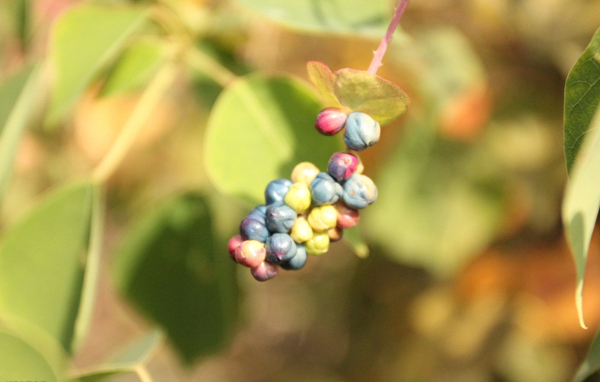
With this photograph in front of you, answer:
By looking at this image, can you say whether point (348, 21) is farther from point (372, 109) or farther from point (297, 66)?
point (297, 66)

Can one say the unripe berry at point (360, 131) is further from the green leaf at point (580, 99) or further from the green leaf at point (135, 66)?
the green leaf at point (135, 66)

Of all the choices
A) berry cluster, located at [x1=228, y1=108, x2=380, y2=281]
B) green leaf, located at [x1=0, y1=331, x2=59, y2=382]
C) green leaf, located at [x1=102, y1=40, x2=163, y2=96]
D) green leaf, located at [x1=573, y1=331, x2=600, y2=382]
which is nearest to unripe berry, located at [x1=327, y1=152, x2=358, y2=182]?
berry cluster, located at [x1=228, y1=108, x2=380, y2=281]

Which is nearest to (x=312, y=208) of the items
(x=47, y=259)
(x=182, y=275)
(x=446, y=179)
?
(x=47, y=259)

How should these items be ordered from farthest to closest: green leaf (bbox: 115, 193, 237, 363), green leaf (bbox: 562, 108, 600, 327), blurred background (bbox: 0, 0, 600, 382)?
1. blurred background (bbox: 0, 0, 600, 382)
2. green leaf (bbox: 115, 193, 237, 363)
3. green leaf (bbox: 562, 108, 600, 327)

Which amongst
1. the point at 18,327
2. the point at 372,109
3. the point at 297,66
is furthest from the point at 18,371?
the point at 297,66

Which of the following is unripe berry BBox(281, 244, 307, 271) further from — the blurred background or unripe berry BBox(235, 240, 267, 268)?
the blurred background
